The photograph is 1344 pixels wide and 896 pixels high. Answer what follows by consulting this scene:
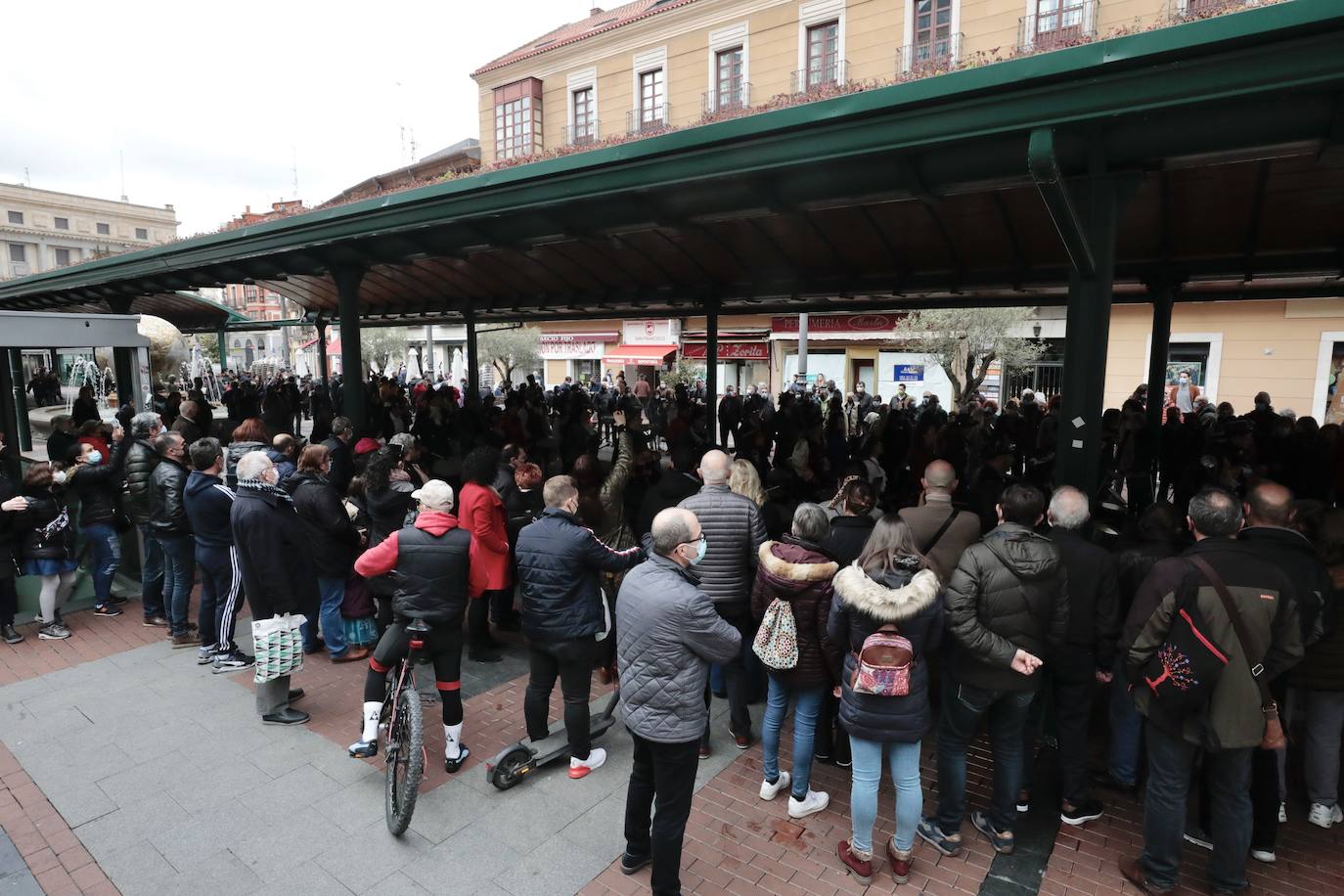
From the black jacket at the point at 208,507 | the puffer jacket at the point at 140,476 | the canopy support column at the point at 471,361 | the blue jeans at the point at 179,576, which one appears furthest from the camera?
the canopy support column at the point at 471,361

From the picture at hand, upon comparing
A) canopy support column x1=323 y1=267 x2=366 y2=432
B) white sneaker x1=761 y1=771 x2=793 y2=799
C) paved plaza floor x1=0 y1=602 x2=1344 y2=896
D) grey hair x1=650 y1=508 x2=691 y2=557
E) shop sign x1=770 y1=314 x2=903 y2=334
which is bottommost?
paved plaza floor x1=0 y1=602 x2=1344 y2=896

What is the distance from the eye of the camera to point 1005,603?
3203 mm

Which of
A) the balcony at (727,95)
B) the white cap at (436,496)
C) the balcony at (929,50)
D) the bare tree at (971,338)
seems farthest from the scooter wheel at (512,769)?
the balcony at (727,95)

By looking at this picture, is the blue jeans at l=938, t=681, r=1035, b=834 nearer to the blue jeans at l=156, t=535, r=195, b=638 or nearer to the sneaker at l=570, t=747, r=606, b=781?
the sneaker at l=570, t=747, r=606, b=781

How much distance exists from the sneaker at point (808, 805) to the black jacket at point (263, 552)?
3.20 meters

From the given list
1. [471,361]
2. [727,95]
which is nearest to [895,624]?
[471,361]

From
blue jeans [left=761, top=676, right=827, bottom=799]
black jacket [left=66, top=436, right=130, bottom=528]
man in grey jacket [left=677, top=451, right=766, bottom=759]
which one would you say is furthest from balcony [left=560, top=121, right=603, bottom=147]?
blue jeans [left=761, top=676, right=827, bottom=799]

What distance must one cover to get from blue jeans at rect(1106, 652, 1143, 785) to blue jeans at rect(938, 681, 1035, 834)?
0.77 metres

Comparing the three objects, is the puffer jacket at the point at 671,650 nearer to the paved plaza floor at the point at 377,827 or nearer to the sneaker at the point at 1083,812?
the paved plaza floor at the point at 377,827

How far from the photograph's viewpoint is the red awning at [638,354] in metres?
33.6

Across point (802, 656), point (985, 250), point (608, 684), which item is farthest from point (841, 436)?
point (802, 656)

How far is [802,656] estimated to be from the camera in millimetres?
3551

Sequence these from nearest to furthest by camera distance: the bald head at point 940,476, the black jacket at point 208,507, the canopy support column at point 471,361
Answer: the bald head at point 940,476
the black jacket at point 208,507
the canopy support column at point 471,361

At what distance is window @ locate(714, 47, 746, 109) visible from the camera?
23516 mm
